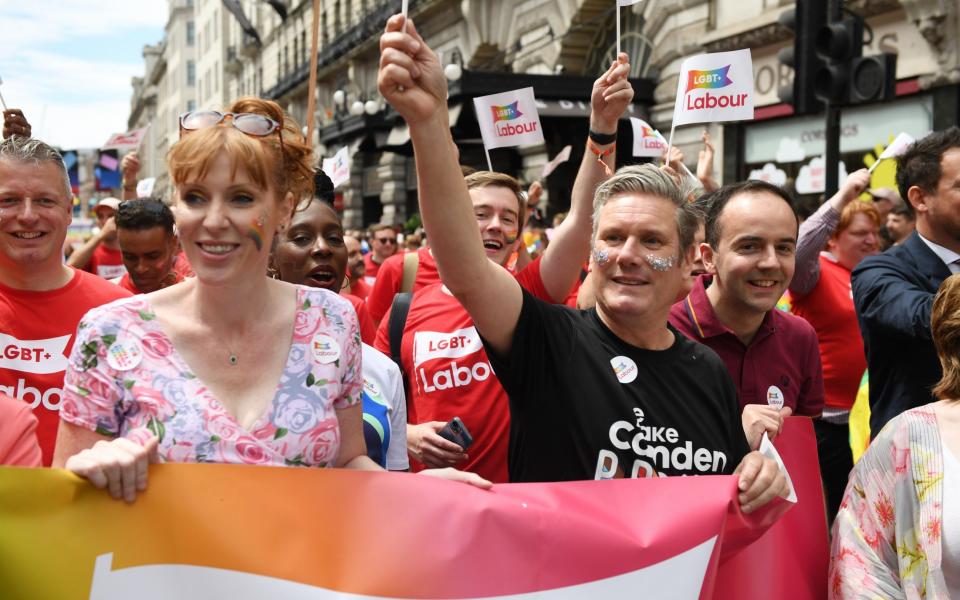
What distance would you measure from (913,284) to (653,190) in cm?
167

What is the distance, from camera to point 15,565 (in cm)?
200

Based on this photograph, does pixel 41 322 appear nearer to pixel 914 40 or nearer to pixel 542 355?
pixel 542 355

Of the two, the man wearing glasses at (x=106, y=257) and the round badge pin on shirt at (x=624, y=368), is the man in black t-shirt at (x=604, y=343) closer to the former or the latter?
the round badge pin on shirt at (x=624, y=368)

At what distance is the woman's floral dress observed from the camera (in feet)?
8.05

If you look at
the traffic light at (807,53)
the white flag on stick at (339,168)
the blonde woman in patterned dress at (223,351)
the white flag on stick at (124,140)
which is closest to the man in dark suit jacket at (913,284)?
the blonde woman in patterned dress at (223,351)

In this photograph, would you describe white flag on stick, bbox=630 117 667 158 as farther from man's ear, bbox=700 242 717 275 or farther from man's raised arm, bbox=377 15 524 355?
man's raised arm, bbox=377 15 524 355

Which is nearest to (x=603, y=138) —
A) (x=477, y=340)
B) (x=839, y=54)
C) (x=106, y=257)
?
(x=477, y=340)

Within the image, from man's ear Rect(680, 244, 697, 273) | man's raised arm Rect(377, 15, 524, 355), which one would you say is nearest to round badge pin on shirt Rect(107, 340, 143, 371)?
man's raised arm Rect(377, 15, 524, 355)

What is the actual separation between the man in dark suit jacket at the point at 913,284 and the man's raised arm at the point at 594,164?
1203mm

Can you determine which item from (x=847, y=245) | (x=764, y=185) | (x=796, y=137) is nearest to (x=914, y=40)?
(x=796, y=137)

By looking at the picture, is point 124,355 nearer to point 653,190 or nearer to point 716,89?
point 653,190

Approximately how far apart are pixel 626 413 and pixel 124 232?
2984mm

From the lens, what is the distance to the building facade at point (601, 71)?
11.8 metres

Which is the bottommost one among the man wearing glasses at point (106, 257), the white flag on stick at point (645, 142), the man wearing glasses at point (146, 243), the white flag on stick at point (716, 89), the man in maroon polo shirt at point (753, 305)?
the man in maroon polo shirt at point (753, 305)
